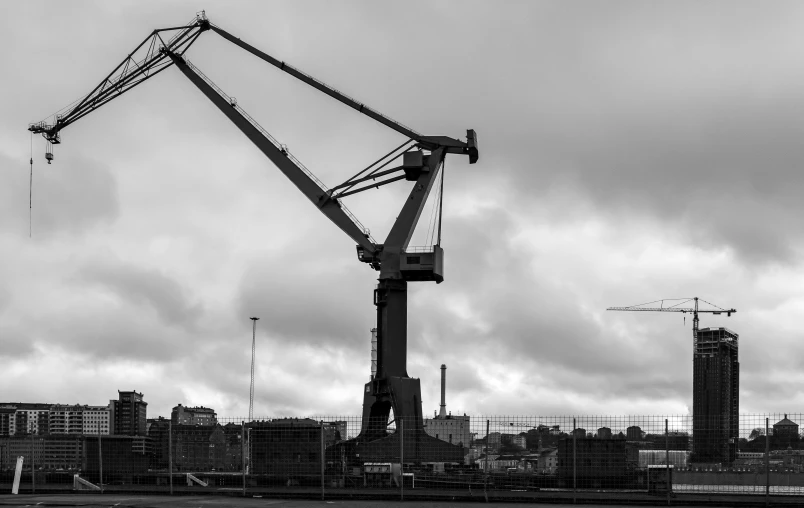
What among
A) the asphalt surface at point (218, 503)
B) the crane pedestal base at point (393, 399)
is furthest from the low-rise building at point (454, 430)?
the asphalt surface at point (218, 503)

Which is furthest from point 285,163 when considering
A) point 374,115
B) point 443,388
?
point 443,388

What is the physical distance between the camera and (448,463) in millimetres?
42594

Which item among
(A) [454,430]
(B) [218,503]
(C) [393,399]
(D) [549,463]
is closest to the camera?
(B) [218,503]

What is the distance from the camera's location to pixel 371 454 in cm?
4494

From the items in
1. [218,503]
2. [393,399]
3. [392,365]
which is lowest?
[218,503]

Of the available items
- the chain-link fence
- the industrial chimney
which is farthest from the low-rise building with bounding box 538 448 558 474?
the industrial chimney

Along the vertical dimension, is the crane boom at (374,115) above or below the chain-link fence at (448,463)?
above

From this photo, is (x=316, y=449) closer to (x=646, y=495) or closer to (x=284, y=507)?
(x=284, y=507)

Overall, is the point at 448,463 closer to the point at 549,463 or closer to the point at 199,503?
the point at 549,463

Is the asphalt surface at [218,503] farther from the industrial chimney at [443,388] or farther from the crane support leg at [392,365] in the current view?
the industrial chimney at [443,388]

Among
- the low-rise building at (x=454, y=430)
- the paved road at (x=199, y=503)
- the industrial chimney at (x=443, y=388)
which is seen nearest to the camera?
the paved road at (x=199, y=503)

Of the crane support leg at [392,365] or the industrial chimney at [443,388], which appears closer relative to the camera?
the crane support leg at [392,365]

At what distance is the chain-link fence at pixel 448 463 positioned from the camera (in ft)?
107

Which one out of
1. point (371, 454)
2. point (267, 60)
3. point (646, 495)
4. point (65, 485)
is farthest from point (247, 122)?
point (646, 495)
